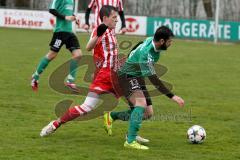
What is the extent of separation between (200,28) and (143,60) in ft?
89.2

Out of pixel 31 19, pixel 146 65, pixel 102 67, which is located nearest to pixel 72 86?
pixel 102 67

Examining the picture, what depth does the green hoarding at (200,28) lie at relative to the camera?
110 ft

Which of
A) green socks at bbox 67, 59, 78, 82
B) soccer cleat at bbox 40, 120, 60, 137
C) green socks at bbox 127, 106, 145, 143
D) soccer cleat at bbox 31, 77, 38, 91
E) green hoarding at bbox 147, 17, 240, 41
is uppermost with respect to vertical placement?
green socks at bbox 127, 106, 145, 143

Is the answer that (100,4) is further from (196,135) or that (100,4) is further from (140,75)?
(196,135)

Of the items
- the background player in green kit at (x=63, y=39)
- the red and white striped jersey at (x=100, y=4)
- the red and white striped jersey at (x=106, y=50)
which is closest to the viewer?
the red and white striped jersey at (x=106, y=50)

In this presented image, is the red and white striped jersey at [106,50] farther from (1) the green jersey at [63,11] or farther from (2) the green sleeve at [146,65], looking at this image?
(1) the green jersey at [63,11]

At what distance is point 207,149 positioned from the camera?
7.51m

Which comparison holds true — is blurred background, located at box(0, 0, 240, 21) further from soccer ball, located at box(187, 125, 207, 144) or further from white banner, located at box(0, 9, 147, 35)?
soccer ball, located at box(187, 125, 207, 144)

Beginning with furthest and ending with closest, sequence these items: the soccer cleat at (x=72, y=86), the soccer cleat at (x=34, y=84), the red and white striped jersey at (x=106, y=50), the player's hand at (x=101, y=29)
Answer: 1. the soccer cleat at (x=72, y=86)
2. the soccer cleat at (x=34, y=84)
3. the red and white striped jersey at (x=106, y=50)
4. the player's hand at (x=101, y=29)

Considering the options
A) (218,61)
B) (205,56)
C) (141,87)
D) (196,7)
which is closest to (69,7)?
(141,87)

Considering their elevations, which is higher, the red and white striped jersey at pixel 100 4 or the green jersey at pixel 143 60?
the red and white striped jersey at pixel 100 4

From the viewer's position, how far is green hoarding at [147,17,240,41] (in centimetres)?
3350

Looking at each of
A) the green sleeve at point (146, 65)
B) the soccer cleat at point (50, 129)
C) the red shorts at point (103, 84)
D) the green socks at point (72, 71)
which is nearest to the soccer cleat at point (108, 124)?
the red shorts at point (103, 84)

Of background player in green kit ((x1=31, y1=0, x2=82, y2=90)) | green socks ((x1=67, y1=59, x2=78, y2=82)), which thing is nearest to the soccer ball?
background player in green kit ((x1=31, y1=0, x2=82, y2=90))
